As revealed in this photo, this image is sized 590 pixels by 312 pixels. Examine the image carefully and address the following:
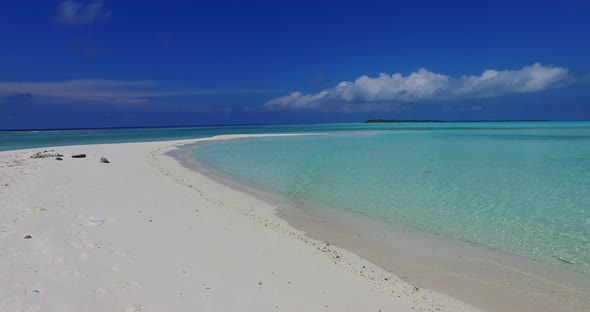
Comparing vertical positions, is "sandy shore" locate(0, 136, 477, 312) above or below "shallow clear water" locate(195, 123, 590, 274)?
above

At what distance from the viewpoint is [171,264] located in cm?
513

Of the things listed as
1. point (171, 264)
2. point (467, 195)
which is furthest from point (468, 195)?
point (171, 264)

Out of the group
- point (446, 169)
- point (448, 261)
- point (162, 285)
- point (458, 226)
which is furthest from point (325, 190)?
point (162, 285)

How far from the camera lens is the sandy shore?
13.7 feet

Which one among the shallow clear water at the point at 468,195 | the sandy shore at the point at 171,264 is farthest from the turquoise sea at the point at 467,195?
the sandy shore at the point at 171,264

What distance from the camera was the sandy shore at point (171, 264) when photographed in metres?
4.17

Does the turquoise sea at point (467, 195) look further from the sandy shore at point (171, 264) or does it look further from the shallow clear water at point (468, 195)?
the sandy shore at point (171, 264)

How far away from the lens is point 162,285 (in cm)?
446

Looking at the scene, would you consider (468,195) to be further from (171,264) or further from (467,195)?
(171,264)

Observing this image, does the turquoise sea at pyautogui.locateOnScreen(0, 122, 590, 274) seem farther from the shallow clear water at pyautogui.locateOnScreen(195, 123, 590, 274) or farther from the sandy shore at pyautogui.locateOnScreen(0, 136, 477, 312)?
the sandy shore at pyautogui.locateOnScreen(0, 136, 477, 312)

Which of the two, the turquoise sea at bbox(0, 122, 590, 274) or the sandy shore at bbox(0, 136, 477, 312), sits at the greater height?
the sandy shore at bbox(0, 136, 477, 312)

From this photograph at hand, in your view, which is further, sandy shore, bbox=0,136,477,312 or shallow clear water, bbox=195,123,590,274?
shallow clear water, bbox=195,123,590,274

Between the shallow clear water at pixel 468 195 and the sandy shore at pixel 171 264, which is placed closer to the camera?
the sandy shore at pixel 171 264

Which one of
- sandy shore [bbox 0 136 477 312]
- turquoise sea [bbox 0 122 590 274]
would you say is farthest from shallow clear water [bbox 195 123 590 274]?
sandy shore [bbox 0 136 477 312]
